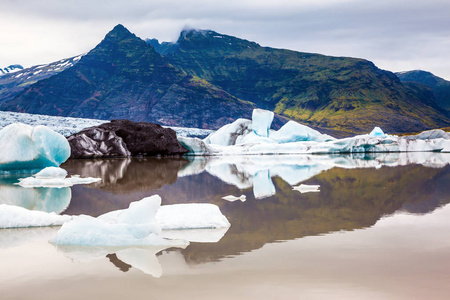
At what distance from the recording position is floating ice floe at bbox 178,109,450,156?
28.4m

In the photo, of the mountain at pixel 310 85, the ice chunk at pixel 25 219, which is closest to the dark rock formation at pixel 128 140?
the ice chunk at pixel 25 219

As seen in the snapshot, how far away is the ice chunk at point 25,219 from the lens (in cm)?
558

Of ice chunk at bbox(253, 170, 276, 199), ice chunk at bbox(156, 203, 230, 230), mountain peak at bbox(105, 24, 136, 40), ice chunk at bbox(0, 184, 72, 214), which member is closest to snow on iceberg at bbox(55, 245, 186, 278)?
ice chunk at bbox(156, 203, 230, 230)

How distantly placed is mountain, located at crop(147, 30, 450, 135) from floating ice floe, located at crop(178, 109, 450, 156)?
8867 cm

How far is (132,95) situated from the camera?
390ft

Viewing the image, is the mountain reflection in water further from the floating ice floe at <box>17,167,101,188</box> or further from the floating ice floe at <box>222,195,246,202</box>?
the floating ice floe at <box>17,167,101,188</box>

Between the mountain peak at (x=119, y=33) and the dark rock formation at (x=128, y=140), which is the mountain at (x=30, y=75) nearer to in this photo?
the mountain peak at (x=119, y=33)

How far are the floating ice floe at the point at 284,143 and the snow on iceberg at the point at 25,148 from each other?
14329 millimetres

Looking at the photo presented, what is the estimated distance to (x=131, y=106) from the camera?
11581 centimetres

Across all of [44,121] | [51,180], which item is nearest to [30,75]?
[44,121]

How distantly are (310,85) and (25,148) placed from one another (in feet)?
483

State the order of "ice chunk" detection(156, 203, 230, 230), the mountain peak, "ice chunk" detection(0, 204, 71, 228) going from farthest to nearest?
the mountain peak < "ice chunk" detection(0, 204, 71, 228) < "ice chunk" detection(156, 203, 230, 230)

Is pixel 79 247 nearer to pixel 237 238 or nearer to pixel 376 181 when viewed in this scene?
pixel 237 238

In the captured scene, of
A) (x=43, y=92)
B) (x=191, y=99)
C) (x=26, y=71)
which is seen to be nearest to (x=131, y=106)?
(x=191, y=99)
